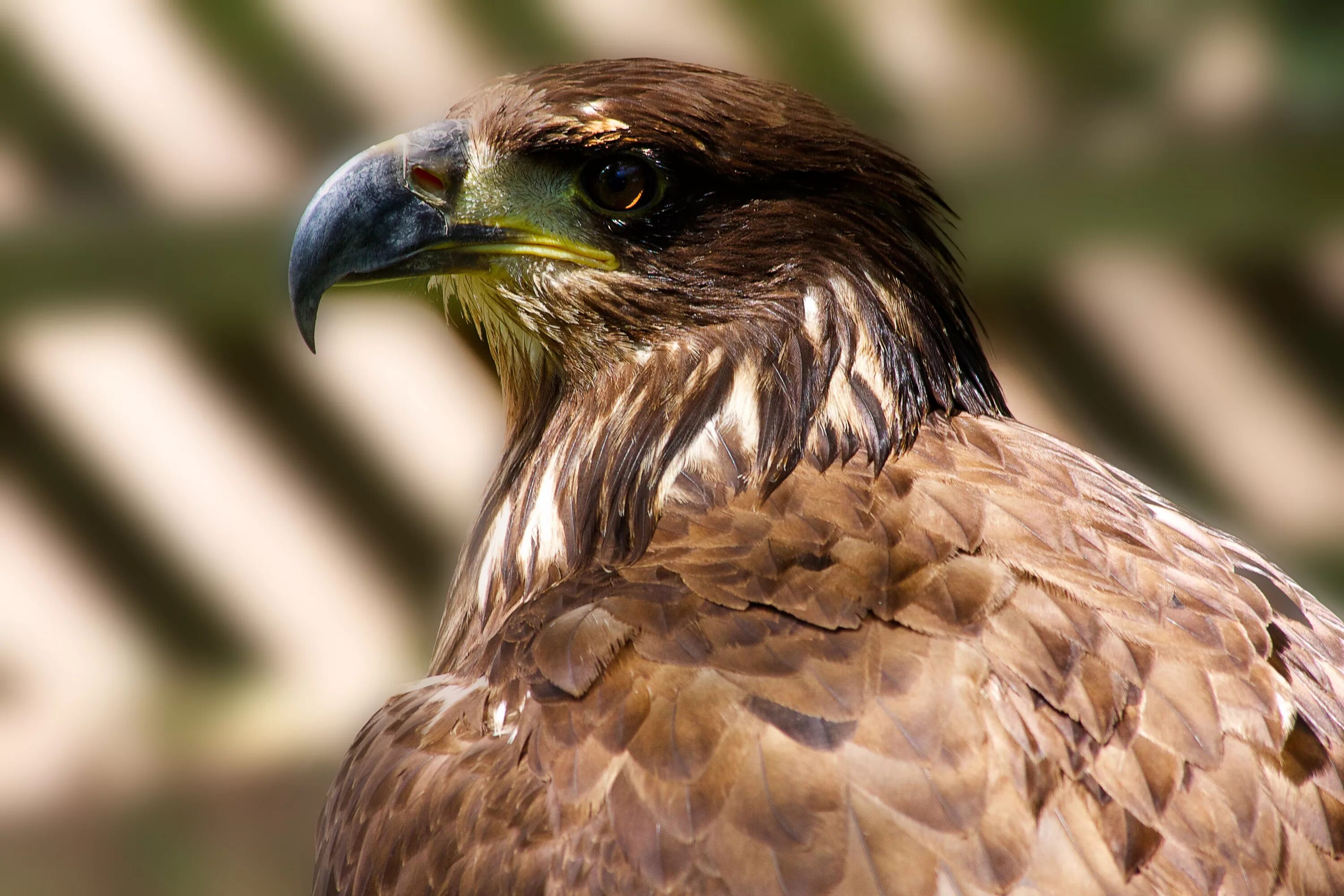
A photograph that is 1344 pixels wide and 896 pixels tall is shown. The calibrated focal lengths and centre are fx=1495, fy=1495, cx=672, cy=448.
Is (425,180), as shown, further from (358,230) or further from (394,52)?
(394,52)

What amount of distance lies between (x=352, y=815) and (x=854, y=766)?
583 millimetres

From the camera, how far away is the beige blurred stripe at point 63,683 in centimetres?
372

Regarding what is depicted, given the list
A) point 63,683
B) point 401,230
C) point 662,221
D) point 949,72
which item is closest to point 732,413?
point 662,221

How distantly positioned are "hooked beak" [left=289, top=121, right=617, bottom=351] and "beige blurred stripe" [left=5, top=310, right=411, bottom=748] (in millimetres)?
1850

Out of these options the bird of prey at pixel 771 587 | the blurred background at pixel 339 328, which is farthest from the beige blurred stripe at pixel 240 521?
the bird of prey at pixel 771 587

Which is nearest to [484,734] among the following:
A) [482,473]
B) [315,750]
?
[482,473]

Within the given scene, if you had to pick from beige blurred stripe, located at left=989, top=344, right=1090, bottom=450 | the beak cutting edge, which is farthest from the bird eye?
beige blurred stripe, located at left=989, top=344, right=1090, bottom=450

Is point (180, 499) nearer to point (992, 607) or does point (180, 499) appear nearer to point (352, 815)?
point (352, 815)

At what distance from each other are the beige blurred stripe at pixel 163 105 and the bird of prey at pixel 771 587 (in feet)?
5.09

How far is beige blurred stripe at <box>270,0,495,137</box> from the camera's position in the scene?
3.38 metres

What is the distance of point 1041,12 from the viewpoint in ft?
11.4

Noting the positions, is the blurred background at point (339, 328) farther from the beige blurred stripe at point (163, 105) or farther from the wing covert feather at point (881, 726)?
the wing covert feather at point (881, 726)

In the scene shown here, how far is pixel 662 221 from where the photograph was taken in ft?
5.98

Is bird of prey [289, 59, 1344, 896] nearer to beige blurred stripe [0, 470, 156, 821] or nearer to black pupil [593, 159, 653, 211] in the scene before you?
black pupil [593, 159, 653, 211]
